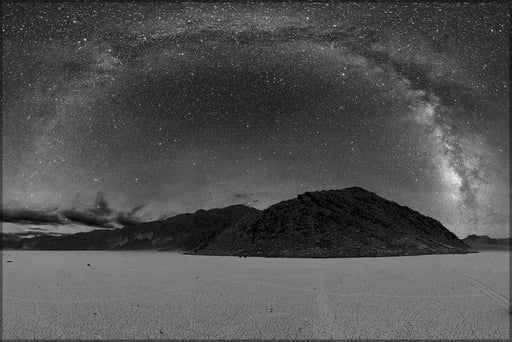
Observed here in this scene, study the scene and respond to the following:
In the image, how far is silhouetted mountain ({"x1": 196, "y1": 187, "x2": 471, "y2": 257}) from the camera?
263ft

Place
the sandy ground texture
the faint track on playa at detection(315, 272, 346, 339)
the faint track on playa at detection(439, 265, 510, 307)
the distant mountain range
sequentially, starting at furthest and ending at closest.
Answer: the distant mountain range → the faint track on playa at detection(439, 265, 510, 307) → the sandy ground texture → the faint track on playa at detection(315, 272, 346, 339)

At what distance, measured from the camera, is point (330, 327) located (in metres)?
7.95

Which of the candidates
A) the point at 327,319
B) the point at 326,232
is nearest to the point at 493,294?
the point at 327,319

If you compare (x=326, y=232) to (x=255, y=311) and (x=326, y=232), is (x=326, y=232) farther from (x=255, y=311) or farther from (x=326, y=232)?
(x=255, y=311)

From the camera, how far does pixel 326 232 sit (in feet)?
294

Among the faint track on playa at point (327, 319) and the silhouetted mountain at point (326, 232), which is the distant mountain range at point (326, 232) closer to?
the silhouetted mountain at point (326, 232)

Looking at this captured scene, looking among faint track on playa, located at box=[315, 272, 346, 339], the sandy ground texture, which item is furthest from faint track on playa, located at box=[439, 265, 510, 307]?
faint track on playa, located at box=[315, 272, 346, 339]

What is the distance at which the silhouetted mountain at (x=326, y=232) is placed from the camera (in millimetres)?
80250

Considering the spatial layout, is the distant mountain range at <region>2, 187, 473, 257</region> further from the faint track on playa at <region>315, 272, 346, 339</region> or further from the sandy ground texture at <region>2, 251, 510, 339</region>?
the faint track on playa at <region>315, 272, 346, 339</region>

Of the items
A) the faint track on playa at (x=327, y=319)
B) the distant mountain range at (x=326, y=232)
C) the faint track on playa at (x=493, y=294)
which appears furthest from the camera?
the distant mountain range at (x=326, y=232)

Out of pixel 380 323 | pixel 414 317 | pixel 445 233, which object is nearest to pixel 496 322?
pixel 414 317

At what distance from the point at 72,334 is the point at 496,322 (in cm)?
856

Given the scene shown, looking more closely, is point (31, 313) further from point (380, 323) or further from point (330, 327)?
point (380, 323)

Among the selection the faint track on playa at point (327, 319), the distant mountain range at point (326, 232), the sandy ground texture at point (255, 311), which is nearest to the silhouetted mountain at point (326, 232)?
the distant mountain range at point (326, 232)
